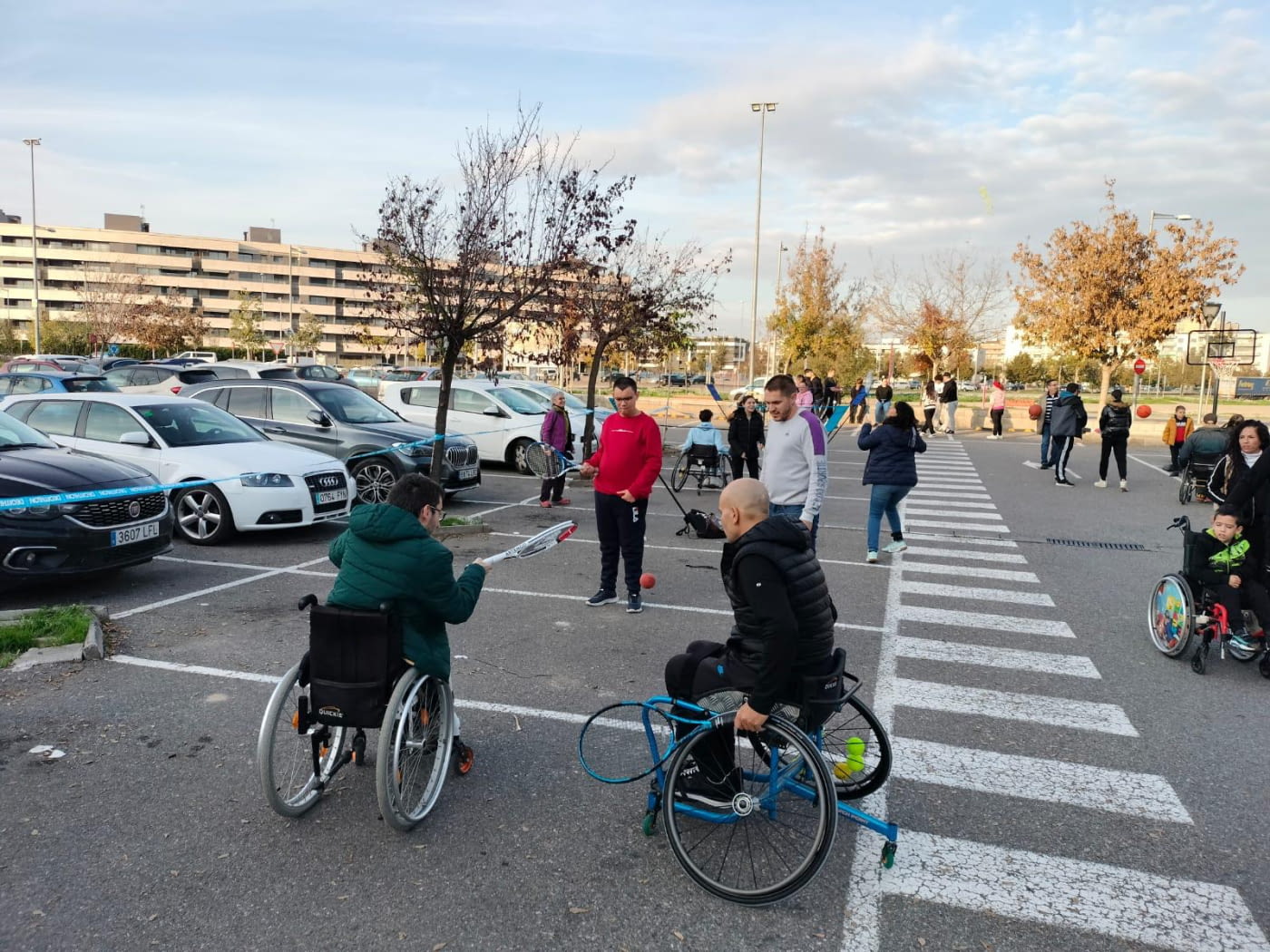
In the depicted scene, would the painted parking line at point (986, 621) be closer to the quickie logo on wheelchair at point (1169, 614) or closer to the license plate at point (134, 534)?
the quickie logo on wheelchair at point (1169, 614)

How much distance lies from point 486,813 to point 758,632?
1.56 meters

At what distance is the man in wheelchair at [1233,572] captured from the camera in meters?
6.06

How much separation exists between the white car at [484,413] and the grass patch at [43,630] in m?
10.5

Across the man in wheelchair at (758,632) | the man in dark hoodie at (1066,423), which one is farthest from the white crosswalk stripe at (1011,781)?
the man in dark hoodie at (1066,423)

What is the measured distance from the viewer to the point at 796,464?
7.56 metres

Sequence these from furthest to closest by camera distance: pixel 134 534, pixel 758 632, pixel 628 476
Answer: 1. pixel 134 534
2. pixel 628 476
3. pixel 758 632

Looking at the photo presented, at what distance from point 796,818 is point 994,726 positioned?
7.40ft

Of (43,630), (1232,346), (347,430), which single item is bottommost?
(43,630)

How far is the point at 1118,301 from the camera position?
3139 cm

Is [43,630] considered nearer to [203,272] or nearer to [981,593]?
[981,593]

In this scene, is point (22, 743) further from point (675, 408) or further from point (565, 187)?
point (675, 408)

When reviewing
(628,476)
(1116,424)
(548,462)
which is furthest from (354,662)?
(1116,424)

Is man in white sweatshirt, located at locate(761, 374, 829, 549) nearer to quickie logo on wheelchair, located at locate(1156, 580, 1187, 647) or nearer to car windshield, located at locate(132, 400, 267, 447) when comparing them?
quickie logo on wheelchair, located at locate(1156, 580, 1187, 647)

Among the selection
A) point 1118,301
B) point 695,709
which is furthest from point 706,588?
point 1118,301
